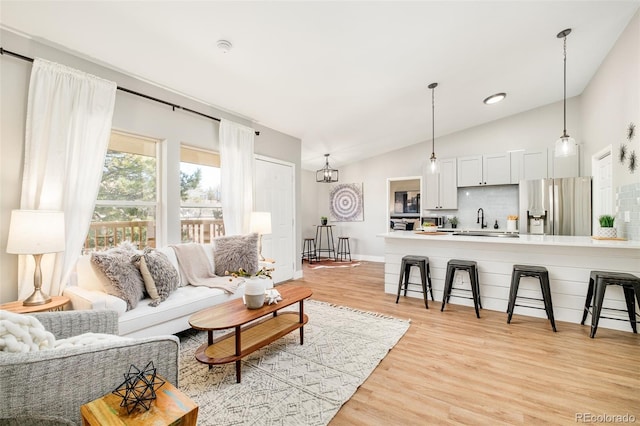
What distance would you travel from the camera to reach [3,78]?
2182 millimetres

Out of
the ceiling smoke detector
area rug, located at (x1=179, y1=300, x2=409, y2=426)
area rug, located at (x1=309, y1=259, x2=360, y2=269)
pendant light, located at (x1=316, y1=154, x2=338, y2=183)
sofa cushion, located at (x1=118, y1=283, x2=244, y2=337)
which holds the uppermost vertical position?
the ceiling smoke detector

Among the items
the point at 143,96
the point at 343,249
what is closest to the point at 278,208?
the point at 143,96

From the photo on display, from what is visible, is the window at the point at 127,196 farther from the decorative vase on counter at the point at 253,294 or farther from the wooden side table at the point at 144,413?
the wooden side table at the point at 144,413

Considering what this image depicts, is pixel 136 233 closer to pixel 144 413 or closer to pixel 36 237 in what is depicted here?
pixel 36 237

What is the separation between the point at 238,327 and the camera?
195 centimetres

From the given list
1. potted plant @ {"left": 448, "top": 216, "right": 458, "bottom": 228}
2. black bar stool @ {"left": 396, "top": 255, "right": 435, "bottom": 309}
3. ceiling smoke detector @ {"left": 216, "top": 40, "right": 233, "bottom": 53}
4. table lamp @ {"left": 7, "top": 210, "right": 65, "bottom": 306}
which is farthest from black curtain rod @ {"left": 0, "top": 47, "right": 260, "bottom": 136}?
potted plant @ {"left": 448, "top": 216, "right": 458, "bottom": 228}

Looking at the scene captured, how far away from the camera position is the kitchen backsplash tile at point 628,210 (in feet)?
9.50

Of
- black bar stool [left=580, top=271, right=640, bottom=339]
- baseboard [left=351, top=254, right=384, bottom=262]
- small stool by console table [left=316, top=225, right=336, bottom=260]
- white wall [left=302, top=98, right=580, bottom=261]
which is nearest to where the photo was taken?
black bar stool [left=580, top=271, right=640, bottom=339]

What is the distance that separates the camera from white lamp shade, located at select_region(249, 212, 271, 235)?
3.89 meters

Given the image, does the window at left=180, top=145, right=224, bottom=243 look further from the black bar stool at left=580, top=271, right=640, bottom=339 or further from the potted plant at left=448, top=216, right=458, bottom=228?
the potted plant at left=448, top=216, right=458, bottom=228

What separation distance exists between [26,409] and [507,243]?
4035 mm

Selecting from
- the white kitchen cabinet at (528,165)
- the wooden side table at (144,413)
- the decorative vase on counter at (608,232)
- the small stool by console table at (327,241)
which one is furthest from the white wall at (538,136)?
the wooden side table at (144,413)

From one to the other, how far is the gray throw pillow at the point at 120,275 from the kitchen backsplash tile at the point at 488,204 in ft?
18.9

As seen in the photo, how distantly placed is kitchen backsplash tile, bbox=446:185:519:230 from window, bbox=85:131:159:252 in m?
5.57
